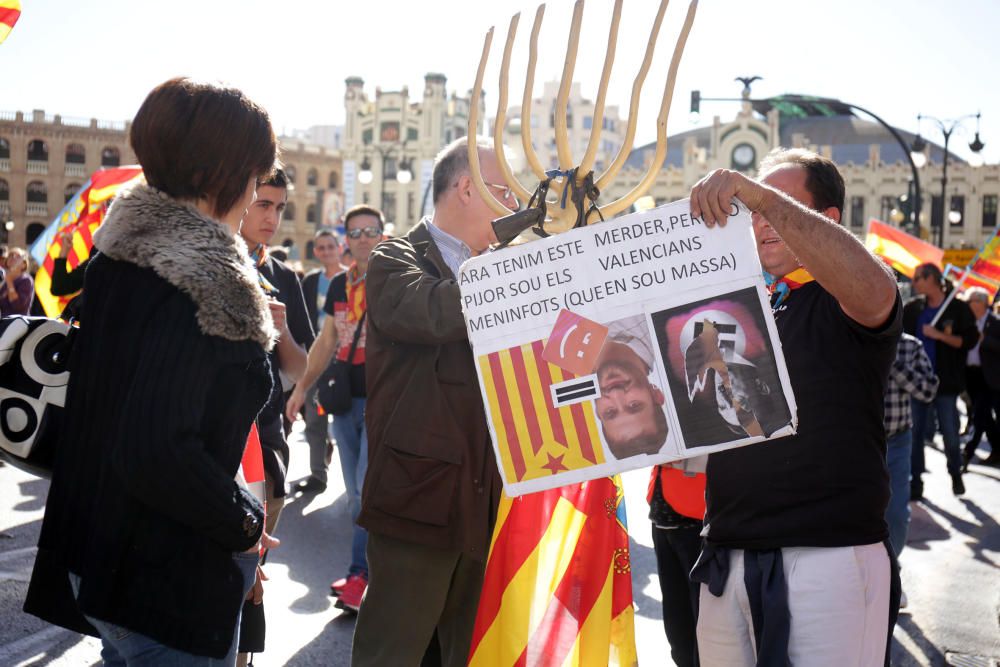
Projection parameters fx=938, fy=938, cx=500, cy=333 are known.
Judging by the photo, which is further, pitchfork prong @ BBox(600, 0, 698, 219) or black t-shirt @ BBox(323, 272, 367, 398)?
black t-shirt @ BBox(323, 272, 367, 398)

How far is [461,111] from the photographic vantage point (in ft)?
284

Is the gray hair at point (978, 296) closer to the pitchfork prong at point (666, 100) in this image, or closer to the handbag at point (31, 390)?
the pitchfork prong at point (666, 100)

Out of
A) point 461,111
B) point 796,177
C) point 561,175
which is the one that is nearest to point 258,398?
point 561,175

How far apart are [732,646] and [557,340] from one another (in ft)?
3.17

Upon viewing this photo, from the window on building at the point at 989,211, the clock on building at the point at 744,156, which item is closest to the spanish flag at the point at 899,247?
the window on building at the point at 989,211

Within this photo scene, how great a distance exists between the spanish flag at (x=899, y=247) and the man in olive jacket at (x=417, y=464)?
9396mm

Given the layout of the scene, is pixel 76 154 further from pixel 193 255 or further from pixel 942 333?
pixel 193 255

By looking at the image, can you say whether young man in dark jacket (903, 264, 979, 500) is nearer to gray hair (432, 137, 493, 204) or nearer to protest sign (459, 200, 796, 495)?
gray hair (432, 137, 493, 204)

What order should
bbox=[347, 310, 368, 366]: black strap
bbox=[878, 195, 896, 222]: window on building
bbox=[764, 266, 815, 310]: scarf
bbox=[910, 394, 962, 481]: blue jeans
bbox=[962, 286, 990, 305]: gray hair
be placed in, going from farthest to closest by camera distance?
bbox=[878, 195, 896, 222]: window on building, bbox=[962, 286, 990, 305]: gray hair, bbox=[910, 394, 962, 481]: blue jeans, bbox=[347, 310, 368, 366]: black strap, bbox=[764, 266, 815, 310]: scarf

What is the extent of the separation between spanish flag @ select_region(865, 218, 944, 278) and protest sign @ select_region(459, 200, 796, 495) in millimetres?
9682

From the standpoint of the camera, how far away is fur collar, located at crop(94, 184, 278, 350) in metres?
1.96

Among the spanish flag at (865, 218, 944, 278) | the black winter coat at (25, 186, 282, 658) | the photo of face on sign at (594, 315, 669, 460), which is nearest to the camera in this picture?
the black winter coat at (25, 186, 282, 658)

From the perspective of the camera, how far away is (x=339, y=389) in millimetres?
6293

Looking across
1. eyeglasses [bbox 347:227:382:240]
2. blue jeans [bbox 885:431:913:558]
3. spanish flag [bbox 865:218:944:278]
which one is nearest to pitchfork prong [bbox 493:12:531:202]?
blue jeans [bbox 885:431:913:558]
